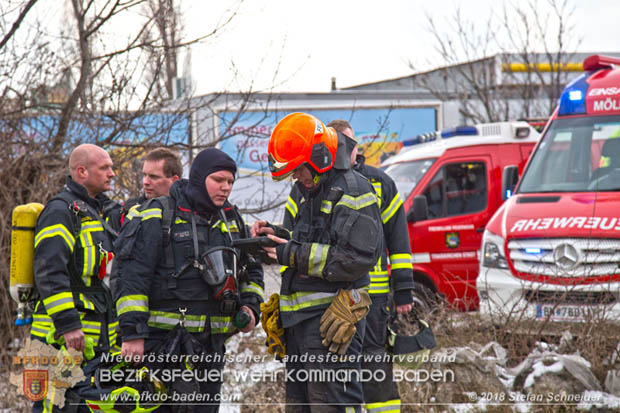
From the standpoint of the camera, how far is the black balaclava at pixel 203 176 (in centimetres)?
386

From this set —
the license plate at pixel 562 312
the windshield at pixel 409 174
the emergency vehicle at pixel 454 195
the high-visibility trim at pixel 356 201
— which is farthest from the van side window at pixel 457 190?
the high-visibility trim at pixel 356 201

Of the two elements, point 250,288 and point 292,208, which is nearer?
point 292,208

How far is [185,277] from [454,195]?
5.44m

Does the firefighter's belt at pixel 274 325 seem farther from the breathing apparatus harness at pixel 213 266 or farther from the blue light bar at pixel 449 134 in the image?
the blue light bar at pixel 449 134

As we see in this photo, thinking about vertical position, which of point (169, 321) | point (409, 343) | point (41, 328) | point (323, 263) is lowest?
point (409, 343)

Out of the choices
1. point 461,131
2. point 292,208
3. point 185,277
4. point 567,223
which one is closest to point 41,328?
point 185,277

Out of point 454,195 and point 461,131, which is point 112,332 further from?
point 461,131

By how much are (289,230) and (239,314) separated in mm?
568

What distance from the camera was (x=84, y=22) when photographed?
7.40 m

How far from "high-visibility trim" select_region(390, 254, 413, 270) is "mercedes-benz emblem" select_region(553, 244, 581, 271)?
2167mm

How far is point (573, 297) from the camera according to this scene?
5.68 meters

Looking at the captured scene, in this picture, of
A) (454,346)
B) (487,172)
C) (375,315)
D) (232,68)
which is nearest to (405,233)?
(375,315)

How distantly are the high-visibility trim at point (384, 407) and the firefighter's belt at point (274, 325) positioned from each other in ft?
2.62

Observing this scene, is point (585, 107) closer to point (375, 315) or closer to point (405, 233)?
point (405, 233)
